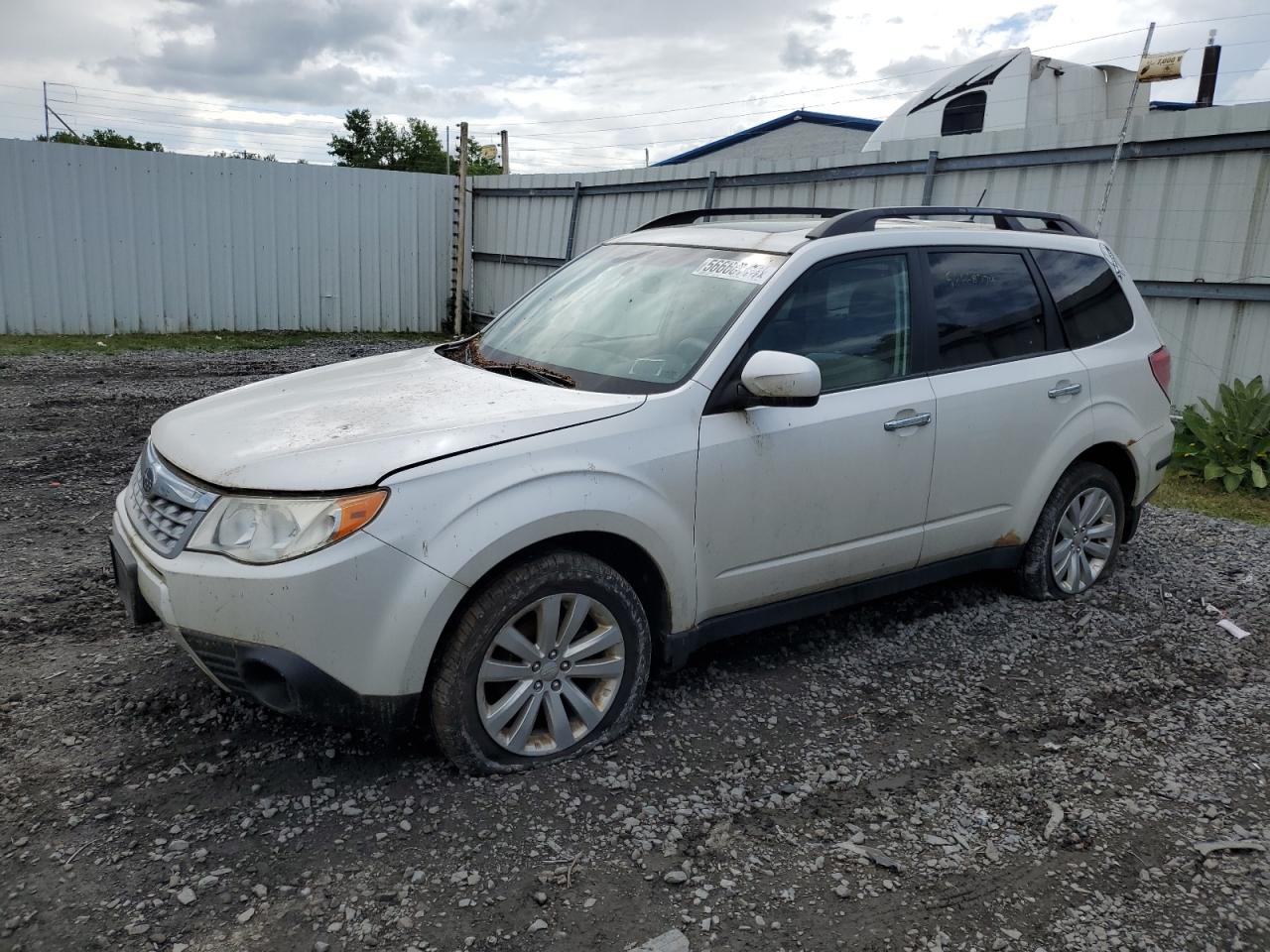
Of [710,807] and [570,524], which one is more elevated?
[570,524]

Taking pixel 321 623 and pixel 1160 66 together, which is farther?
pixel 1160 66

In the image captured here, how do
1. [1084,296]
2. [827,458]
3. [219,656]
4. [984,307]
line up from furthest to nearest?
1. [1084,296]
2. [984,307]
3. [827,458]
4. [219,656]

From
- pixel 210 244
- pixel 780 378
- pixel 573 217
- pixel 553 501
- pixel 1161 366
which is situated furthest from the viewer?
pixel 210 244

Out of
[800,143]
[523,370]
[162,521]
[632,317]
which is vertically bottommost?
[162,521]

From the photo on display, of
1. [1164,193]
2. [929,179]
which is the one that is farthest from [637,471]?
[929,179]

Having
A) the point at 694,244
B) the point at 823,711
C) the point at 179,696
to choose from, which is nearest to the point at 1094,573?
the point at 823,711

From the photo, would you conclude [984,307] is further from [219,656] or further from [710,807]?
[219,656]

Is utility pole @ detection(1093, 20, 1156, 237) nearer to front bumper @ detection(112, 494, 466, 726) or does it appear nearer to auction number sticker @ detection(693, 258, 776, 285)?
auction number sticker @ detection(693, 258, 776, 285)

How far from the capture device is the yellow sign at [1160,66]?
788 cm

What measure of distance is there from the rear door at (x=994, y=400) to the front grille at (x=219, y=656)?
274 cm

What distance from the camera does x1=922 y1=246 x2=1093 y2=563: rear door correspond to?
165 inches

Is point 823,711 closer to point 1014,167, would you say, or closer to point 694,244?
point 694,244

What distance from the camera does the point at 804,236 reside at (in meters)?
3.97

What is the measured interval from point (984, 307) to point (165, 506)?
341cm
